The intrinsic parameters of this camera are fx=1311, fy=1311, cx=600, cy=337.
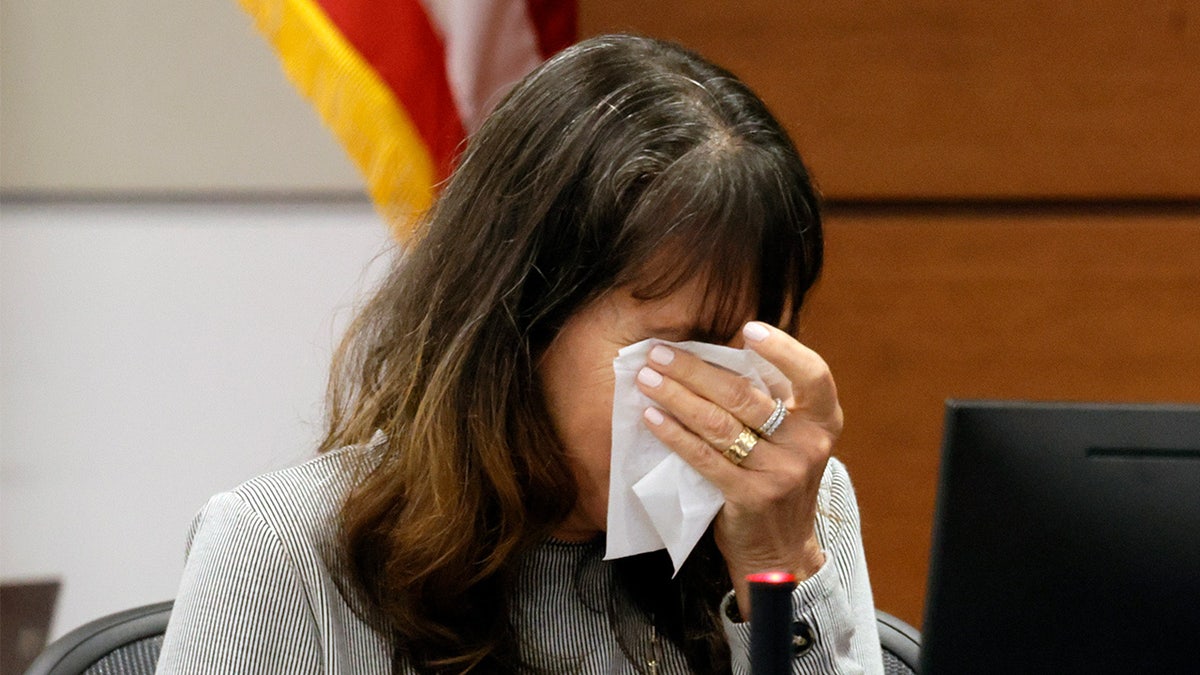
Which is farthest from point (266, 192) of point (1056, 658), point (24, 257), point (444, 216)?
point (1056, 658)

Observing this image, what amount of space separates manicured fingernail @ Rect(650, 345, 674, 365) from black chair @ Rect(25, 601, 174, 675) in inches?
21.0

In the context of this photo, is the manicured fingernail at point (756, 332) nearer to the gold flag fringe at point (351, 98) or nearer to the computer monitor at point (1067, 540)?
the computer monitor at point (1067, 540)

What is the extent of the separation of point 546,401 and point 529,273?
0.10 m

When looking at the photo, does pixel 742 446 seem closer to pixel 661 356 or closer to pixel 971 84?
pixel 661 356

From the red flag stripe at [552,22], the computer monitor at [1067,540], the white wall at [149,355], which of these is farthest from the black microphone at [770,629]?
the white wall at [149,355]

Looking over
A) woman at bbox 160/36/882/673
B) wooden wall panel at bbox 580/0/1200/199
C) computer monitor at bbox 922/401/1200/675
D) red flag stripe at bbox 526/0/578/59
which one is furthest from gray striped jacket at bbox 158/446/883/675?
wooden wall panel at bbox 580/0/1200/199

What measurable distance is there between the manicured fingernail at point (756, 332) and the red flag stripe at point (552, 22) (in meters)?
0.86

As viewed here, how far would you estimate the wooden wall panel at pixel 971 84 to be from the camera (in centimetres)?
182

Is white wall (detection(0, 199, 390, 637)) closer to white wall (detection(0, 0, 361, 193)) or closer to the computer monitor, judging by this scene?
white wall (detection(0, 0, 361, 193))

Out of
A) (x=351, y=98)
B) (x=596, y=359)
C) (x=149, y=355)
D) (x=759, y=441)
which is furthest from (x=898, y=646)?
(x=149, y=355)

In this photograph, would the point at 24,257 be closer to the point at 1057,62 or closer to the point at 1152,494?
the point at 1057,62

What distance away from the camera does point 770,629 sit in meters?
0.60

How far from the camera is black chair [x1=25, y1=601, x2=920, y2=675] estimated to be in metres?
1.07

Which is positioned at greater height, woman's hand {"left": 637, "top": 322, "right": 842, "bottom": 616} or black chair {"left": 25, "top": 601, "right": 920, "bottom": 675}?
woman's hand {"left": 637, "top": 322, "right": 842, "bottom": 616}
